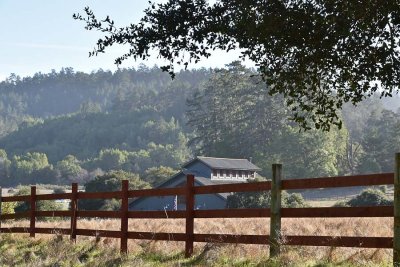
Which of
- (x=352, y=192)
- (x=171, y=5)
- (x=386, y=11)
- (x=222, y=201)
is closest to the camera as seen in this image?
(x=386, y=11)

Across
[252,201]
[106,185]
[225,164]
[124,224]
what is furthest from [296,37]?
[225,164]

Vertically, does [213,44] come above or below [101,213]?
above

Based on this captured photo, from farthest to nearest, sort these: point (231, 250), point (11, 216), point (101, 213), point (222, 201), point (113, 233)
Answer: point (222, 201), point (11, 216), point (101, 213), point (113, 233), point (231, 250)

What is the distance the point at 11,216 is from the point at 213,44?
12603 millimetres

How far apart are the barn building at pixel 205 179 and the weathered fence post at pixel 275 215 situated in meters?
43.6

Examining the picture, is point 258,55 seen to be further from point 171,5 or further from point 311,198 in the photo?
point 311,198

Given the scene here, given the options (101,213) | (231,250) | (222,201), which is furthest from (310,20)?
(222,201)

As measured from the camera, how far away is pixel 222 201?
200 feet

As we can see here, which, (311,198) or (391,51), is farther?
(311,198)

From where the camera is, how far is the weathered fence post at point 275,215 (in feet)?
35.1

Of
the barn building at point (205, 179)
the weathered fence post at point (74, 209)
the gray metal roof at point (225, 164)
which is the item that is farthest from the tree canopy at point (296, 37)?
the gray metal roof at point (225, 164)

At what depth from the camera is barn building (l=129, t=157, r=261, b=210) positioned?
201 feet

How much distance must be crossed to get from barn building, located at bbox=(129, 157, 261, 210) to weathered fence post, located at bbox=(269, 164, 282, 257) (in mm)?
43612

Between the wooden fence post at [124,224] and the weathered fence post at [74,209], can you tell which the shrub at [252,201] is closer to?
the weathered fence post at [74,209]
